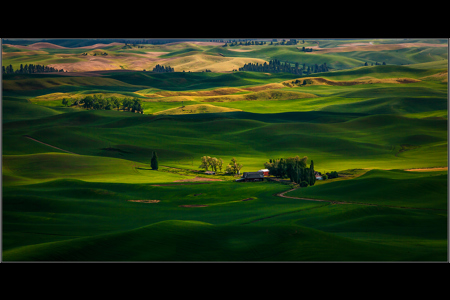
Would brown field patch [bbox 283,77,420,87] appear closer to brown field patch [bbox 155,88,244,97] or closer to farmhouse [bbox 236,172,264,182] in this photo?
brown field patch [bbox 155,88,244,97]

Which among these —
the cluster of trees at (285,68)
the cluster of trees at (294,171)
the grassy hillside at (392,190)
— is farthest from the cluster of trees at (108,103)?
the grassy hillside at (392,190)

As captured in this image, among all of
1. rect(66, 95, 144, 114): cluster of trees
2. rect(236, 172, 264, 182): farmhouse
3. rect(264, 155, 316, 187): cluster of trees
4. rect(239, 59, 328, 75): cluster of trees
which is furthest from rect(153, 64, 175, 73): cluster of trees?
rect(236, 172, 264, 182): farmhouse

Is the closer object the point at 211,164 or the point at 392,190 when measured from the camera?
the point at 392,190

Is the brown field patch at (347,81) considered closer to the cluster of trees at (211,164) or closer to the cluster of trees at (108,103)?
the cluster of trees at (108,103)

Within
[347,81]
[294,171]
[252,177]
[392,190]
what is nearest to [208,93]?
[347,81]

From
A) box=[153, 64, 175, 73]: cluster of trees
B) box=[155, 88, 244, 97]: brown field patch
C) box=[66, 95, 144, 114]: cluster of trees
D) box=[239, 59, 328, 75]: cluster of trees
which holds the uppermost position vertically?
box=[239, 59, 328, 75]: cluster of trees

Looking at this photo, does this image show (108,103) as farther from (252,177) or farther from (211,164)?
(252,177)
